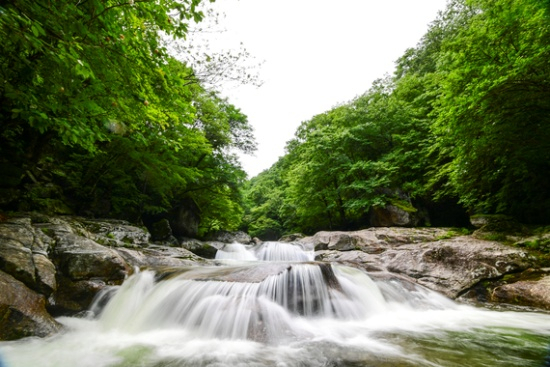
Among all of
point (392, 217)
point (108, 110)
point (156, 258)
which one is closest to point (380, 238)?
point (392, 217)

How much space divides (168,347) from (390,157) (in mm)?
12924

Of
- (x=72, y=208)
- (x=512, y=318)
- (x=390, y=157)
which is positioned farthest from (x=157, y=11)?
(x=390, y=157)

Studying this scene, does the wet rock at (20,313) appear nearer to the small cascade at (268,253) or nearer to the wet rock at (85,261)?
the wet rock at (85,261)

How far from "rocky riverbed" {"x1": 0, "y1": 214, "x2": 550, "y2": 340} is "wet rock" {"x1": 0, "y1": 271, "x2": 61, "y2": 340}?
10 mm

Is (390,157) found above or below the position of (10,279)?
above

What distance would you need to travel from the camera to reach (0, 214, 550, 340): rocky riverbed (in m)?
3.46

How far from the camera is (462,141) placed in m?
7.08

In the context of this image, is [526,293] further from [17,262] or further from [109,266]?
[17,262]

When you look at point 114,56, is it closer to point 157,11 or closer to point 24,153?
point 157,11

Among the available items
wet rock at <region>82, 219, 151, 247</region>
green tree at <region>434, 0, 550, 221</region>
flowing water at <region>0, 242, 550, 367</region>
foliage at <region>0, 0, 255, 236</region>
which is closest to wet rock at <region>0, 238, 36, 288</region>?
flowing water at <region>0, 242, 550, 367</region>

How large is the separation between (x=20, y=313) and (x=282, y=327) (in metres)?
3.64

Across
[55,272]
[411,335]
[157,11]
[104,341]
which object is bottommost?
[104,341]

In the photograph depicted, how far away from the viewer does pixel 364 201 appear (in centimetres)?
1239

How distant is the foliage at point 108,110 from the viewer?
2.51 m
